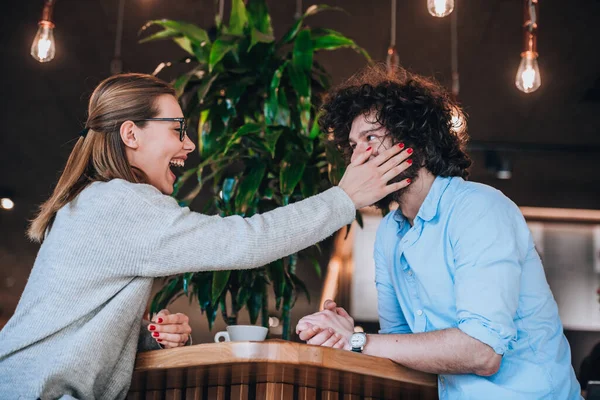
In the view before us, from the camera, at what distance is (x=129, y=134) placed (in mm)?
1655

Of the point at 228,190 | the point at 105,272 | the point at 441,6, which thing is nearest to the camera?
the point at 105,272

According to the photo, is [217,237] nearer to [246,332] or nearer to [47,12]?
[246,332]

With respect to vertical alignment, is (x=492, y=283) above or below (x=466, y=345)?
above

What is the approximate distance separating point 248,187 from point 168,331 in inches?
33.8

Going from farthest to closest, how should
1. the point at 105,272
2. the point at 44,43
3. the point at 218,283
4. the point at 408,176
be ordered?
the point at 44,43, the point at 218,283, the point at 408,176, the point at 105,272

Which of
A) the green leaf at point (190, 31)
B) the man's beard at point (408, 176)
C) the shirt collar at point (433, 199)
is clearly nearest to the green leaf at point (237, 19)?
the green leaf at point (190, 31)

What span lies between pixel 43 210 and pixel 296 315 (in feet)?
20.2

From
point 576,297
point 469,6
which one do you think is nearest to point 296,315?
point 576,297

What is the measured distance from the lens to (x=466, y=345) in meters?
1.39

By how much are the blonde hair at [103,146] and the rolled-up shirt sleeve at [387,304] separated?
29.4 inches

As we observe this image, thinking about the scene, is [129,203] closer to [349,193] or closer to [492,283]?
[349,193]

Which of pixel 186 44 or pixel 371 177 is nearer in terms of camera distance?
pixel 371 177

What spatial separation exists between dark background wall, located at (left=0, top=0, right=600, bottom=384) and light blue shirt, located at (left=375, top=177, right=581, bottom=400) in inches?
109

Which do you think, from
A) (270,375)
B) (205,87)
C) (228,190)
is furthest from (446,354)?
(205,87)
